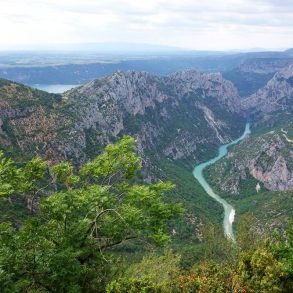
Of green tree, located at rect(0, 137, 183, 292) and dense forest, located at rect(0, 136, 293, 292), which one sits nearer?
green tree, located at rect(0, 137, 183, 292)

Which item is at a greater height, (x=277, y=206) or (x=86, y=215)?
(x=86, y=215)

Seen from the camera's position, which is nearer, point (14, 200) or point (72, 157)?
point (14, 200)

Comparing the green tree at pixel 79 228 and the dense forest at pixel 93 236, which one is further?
the dense forest at pixel 93 236

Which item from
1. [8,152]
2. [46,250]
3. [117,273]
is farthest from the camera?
[8,152]

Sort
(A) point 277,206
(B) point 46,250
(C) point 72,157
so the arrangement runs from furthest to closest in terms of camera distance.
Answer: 1. (A) point 277,206
2. (C) point 72,157
3. (B) point 46,250

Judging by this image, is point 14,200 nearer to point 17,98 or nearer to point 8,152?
point 8,152

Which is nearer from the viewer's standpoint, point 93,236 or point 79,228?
point 79,228

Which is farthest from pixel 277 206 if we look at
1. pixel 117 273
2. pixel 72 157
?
pixel 117 273

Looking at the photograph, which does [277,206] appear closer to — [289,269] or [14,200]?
[14,200]

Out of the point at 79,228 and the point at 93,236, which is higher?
the point at 79,228

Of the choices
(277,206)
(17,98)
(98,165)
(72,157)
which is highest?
(98,165)
